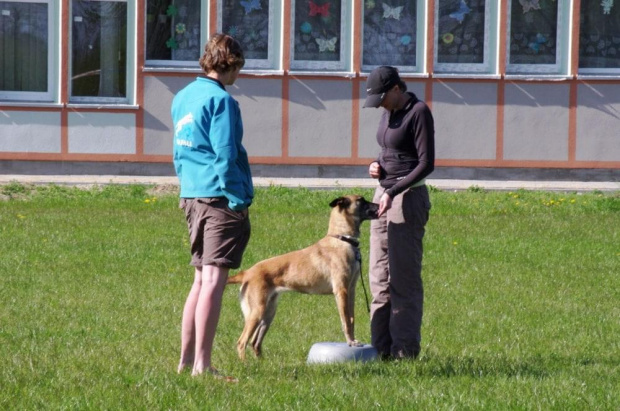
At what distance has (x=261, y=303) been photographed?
7910mm

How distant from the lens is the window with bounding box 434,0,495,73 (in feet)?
73.9

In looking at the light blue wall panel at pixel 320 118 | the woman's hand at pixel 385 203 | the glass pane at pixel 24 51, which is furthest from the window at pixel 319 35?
the woman's hand at pixel 385 203

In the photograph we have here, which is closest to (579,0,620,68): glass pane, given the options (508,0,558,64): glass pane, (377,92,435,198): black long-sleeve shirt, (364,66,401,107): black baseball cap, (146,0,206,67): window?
(508,0,558,64): glass pane

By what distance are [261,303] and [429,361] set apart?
1126 mm

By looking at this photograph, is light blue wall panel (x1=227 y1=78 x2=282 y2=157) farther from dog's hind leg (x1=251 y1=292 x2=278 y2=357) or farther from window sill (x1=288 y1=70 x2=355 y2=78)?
dog's hind leg (x1=251 y1=292 x2=278 y2=357)

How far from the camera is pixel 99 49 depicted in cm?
2231

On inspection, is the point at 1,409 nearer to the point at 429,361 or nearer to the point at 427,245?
the point at 429,361

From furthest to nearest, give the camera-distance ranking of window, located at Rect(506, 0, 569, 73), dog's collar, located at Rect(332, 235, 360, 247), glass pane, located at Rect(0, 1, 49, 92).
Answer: window, located at Rect(506, 0, 569, 73)
glass pane, located at Rect(0, 1, 49, 92)
dog's collar, located at Rect(332, 235, 360, 247)

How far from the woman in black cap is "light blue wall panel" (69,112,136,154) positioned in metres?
14.6

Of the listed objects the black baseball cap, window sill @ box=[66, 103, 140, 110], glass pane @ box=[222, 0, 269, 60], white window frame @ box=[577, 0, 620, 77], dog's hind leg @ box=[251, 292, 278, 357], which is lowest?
dog's hind leg @ box=[251, 292, 278, 357]

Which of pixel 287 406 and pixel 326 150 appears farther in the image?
pixel 326 150

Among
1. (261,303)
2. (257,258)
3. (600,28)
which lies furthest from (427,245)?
(600,28)

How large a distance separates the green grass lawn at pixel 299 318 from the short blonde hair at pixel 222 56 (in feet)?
5.64

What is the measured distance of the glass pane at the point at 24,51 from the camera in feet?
72.8
